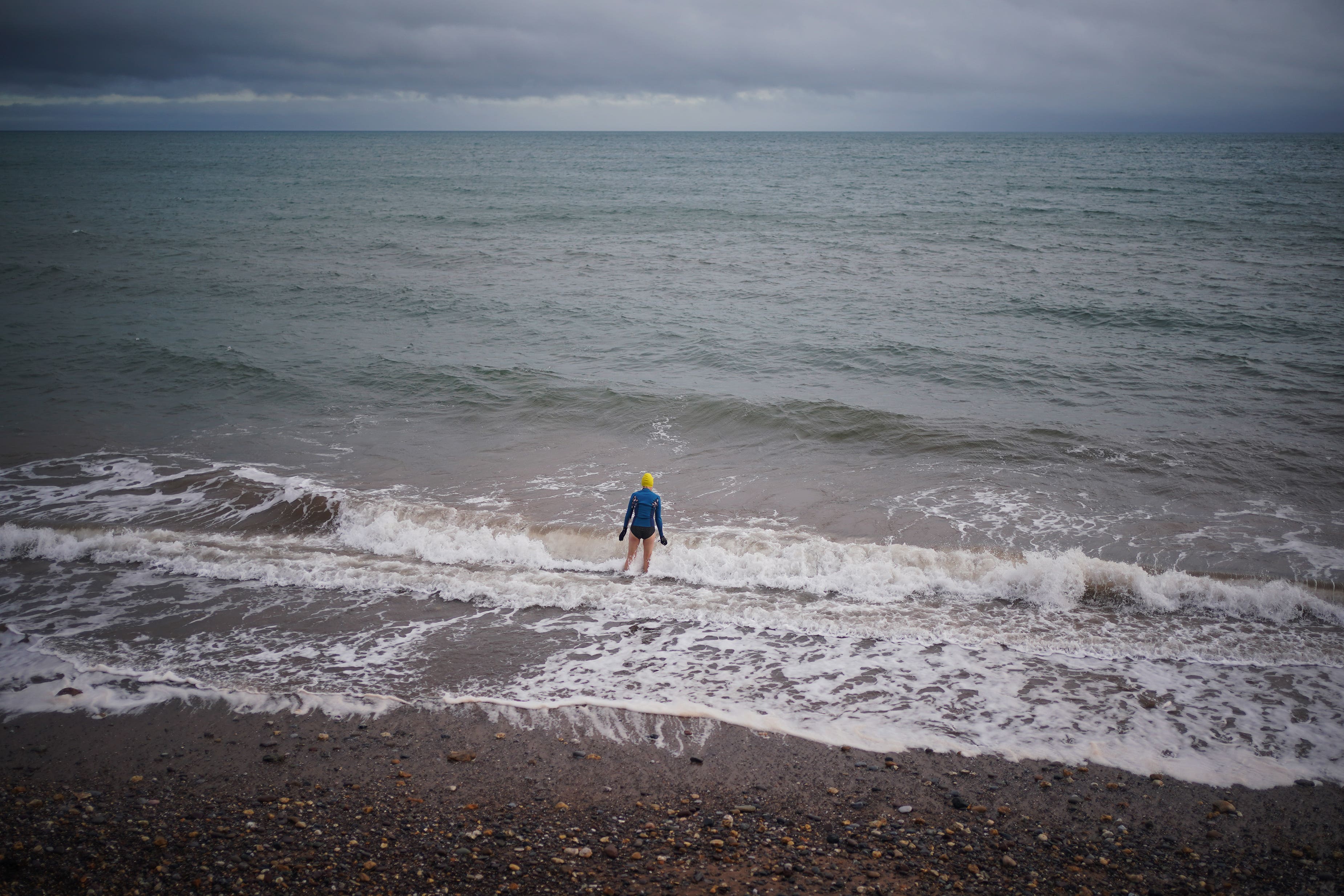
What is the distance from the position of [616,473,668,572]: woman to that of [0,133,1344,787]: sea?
0.31m

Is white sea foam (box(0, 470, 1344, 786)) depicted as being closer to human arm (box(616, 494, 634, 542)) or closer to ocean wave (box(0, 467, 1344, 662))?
ocean wave (box(0, 467, 1344, 662))

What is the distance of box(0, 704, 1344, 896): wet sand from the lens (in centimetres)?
496

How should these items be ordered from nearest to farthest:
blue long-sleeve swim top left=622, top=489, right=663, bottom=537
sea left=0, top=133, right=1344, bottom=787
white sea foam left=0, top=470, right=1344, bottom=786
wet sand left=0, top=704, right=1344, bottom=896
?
wet sand left=0, top=704, right=1344, bottom=896 < white sea foam left=0, top=470, right=1344, bottom=786 < sea left=0, top=133, right=1344, bottom=787 < blue long-sleeve swim top left=622, top=489, right=663, bottom=537

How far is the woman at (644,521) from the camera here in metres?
9.91

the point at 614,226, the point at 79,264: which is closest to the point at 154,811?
the point at 79,264

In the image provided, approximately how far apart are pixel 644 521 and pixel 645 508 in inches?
7.1

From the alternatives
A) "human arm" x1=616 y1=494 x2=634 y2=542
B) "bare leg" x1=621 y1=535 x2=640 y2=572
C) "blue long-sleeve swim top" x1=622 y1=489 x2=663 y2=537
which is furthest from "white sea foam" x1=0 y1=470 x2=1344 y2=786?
"blue long-sleeve swim top" x1=622 y1=489 x2=663 y2=537

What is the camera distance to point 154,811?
18.3 ft

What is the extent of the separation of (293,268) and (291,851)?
29.9 meters

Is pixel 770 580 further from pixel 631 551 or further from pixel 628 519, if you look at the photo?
pixel 628 519

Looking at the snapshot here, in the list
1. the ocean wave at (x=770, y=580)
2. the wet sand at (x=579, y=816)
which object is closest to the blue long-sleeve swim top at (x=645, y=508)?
the ocean wave at (x=770, y=580)

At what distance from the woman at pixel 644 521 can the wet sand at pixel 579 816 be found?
3.36m

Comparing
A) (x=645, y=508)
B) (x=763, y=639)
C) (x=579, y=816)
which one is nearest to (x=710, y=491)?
(x=645, y=508)

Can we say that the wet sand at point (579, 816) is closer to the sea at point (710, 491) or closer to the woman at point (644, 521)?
the sea at point (710, 491)
